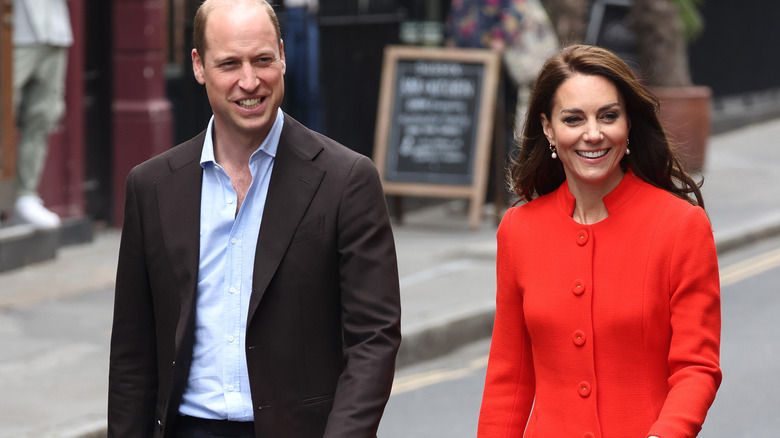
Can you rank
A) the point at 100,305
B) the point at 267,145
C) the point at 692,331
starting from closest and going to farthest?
the point at 692,331, the point at 267,145, the point at 100,305

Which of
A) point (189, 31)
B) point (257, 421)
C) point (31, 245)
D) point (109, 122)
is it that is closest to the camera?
point (257, 421)

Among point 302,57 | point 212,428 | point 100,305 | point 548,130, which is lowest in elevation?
point 100,305

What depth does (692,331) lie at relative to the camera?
2980 mm

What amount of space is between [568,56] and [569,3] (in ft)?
36.0

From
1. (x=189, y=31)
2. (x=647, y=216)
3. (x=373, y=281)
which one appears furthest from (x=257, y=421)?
(x=189, y=31)

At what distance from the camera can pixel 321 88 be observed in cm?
1291

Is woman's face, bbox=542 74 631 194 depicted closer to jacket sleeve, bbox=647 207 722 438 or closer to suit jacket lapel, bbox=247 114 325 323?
jacket sleeve, bbox=647 207 722 438

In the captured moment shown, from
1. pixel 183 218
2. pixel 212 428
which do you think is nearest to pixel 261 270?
pixel 183 218

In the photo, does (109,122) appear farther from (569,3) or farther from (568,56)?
(568,56)

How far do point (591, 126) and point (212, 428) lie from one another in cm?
105

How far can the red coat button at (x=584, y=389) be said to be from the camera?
307cm

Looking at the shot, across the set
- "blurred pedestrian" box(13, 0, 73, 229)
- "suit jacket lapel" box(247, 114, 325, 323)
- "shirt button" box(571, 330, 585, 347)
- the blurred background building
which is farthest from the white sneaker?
"shirt button" box(571, 330, 585, 347)

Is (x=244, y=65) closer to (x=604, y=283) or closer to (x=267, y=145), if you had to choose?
(x=267, y=145)

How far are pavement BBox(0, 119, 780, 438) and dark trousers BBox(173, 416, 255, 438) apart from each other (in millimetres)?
2674
